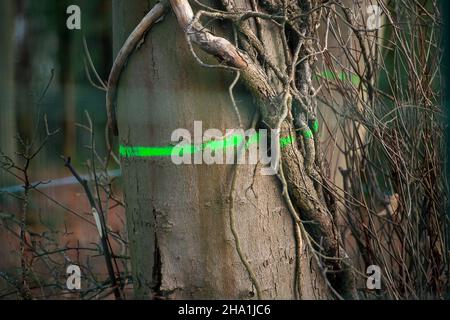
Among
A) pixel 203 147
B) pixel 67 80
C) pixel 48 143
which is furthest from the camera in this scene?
pixel 67 80

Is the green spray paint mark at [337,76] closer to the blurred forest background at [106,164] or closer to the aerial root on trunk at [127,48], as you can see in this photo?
the blurred forest background at [106,164]

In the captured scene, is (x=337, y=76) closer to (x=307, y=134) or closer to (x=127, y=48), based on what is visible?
(x=307, y=134)

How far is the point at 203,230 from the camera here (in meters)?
2.26

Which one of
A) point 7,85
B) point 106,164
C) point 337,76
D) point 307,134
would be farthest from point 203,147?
point 7,85

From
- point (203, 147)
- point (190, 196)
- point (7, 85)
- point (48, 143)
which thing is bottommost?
point (190, 196)

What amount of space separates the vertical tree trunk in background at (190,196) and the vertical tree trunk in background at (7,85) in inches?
44.4

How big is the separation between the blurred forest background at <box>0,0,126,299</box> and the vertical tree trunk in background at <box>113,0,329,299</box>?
1.85ft

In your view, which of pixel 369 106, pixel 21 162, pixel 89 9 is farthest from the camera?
pixel 89 9

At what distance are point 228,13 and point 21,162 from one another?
1.57m

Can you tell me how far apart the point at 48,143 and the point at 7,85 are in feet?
1.33

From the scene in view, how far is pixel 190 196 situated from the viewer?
2.26 m

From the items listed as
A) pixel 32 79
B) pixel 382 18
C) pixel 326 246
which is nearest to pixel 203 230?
pixel 326 246
